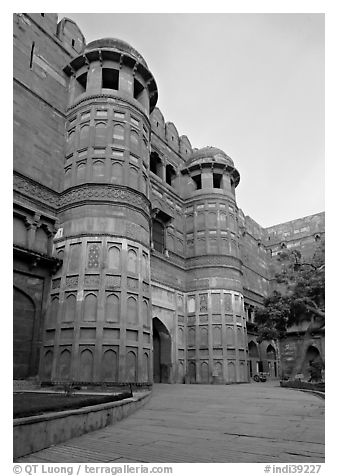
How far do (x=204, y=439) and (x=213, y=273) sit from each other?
17626 millimetres

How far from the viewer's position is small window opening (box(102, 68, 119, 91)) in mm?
18156

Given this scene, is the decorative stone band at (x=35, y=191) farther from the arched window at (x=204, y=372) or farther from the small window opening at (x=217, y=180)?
the small window opening at (x=217, y=180)

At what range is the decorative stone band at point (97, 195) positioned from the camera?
1539 cm

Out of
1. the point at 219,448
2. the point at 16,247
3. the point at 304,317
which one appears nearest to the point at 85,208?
the point at 16,247

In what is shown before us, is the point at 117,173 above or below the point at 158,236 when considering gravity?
above

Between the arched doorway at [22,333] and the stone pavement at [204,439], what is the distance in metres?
5.39

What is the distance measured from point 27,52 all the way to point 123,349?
42.3 feet

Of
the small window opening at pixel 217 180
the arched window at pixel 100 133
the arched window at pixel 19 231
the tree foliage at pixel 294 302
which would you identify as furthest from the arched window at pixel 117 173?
the small window opening at pixel 217 180

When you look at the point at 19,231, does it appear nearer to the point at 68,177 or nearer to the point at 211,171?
the point at 68,177

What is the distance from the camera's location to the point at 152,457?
16.0 ft

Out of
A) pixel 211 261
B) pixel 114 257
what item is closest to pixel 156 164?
pixel 211 261

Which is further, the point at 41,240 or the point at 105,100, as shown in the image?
the point at 105,100

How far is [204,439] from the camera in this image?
603 cm

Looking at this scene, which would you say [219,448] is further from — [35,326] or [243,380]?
[243,380]
